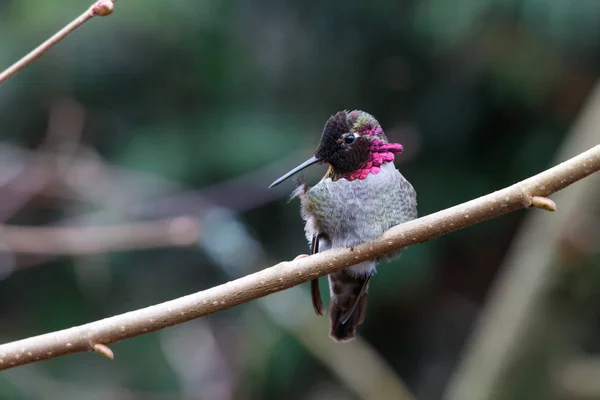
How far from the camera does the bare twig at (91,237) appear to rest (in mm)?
2293

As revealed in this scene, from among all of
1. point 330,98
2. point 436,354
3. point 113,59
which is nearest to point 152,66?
point 113,59

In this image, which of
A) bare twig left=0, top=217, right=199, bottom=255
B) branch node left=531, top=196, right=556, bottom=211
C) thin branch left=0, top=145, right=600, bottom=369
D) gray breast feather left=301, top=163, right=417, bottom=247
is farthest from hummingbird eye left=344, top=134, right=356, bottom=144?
bare twig left=0, top=217, right=199, bottom=255

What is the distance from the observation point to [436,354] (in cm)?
435

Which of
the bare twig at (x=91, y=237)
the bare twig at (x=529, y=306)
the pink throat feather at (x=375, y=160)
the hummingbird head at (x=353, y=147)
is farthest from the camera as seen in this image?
the bare twig at (x=529, y=306)

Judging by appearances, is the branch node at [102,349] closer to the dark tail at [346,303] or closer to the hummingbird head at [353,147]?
the hummingbird head at [353,147]

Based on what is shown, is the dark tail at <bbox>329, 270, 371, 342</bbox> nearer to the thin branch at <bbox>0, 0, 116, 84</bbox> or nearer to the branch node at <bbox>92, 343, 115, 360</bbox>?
the branch node at <bbox>92, 343, 115, 360</bbox>

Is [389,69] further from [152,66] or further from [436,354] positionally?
[436,354]

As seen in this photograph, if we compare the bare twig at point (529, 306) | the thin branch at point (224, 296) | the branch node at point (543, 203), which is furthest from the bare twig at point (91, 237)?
the bare twig at point (529, 306)

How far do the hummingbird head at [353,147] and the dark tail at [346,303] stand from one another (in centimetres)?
34

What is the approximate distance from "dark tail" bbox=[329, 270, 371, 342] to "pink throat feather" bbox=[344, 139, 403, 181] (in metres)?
0.34

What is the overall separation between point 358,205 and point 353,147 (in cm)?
14

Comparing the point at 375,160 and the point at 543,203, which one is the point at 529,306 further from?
the point at 543,203

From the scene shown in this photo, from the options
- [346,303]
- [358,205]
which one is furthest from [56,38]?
[346,303]

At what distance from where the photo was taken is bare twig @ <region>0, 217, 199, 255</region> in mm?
2293
